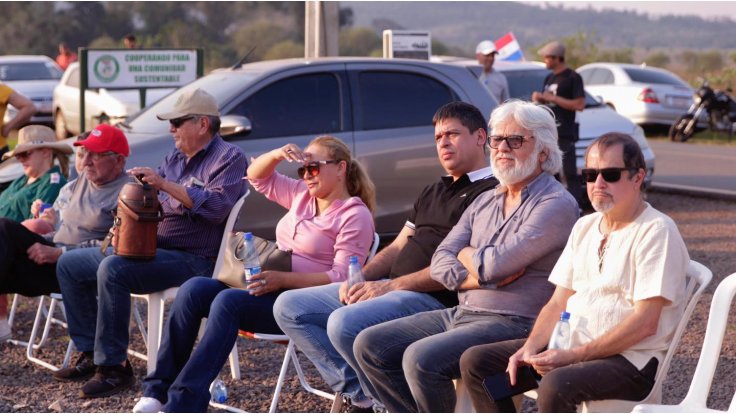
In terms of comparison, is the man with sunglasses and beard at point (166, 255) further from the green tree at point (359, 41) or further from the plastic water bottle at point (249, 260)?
the green tree at point (359, 41)

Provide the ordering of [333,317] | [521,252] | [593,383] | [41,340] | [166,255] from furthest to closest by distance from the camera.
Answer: [41,340] → [166,255] → [333,317] → [521,252] → [593,383]

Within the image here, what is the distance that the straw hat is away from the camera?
695 centimetres

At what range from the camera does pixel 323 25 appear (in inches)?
499

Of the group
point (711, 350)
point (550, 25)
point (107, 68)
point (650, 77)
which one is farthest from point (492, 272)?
point (550, 25)

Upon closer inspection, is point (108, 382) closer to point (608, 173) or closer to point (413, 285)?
point (413, 285)

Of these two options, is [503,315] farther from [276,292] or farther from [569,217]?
[276,292]

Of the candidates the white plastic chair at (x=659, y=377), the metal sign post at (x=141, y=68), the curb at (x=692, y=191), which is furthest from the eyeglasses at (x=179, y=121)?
the curb at (x=692, y=191)

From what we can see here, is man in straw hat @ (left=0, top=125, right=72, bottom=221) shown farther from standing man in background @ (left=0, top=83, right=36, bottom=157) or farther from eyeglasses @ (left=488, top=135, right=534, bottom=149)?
eyeglasses @ (left=488, top=135, right=534, bottom=149)

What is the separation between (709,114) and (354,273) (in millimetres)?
17847

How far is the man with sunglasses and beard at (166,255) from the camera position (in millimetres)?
5781

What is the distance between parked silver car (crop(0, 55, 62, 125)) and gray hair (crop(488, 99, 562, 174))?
18320mm

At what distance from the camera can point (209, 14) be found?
242ft

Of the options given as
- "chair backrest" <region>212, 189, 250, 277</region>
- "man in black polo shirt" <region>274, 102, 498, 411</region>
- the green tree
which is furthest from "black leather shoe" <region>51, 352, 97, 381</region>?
the green tree

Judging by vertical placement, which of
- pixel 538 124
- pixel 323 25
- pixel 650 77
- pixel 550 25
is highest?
pixel 550 25
